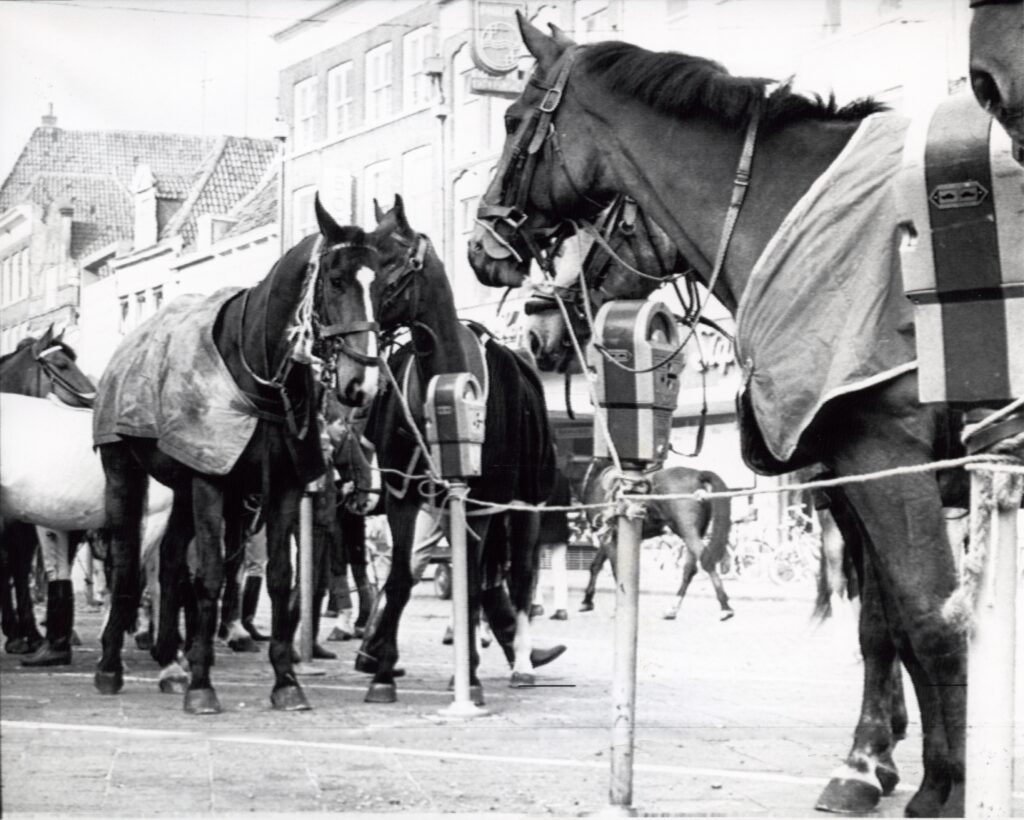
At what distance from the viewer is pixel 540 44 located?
510 centimetres

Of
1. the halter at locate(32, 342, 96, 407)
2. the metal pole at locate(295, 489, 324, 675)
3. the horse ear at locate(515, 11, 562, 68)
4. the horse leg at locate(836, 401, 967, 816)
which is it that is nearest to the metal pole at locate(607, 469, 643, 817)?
the horse leg at locate(836, 401, 967, 816)

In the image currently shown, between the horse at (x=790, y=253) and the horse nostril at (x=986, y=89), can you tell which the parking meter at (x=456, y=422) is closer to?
the horse at (x=790, y=253)

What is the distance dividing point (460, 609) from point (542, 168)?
107 inches

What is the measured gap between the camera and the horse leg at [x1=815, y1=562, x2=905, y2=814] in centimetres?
512

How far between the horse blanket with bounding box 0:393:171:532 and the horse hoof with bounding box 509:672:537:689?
7.57 feet

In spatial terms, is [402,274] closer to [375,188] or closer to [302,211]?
[302,211]

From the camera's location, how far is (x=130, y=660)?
969 cm

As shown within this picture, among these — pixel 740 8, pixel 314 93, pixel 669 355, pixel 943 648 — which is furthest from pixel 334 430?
pixel 943 648

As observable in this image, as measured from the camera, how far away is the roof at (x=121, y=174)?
4.80 metres

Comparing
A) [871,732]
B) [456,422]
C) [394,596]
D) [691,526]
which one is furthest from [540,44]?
[691,526]

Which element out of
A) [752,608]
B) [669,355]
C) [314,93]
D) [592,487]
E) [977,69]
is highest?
[314,93]

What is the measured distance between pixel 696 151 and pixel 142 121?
1.78 meters

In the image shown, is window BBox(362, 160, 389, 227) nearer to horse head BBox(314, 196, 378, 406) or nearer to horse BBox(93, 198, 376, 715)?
horse head BBox(314, 196, 378, 406)

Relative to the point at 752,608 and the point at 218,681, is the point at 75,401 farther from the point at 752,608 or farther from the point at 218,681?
the point at 752,608
